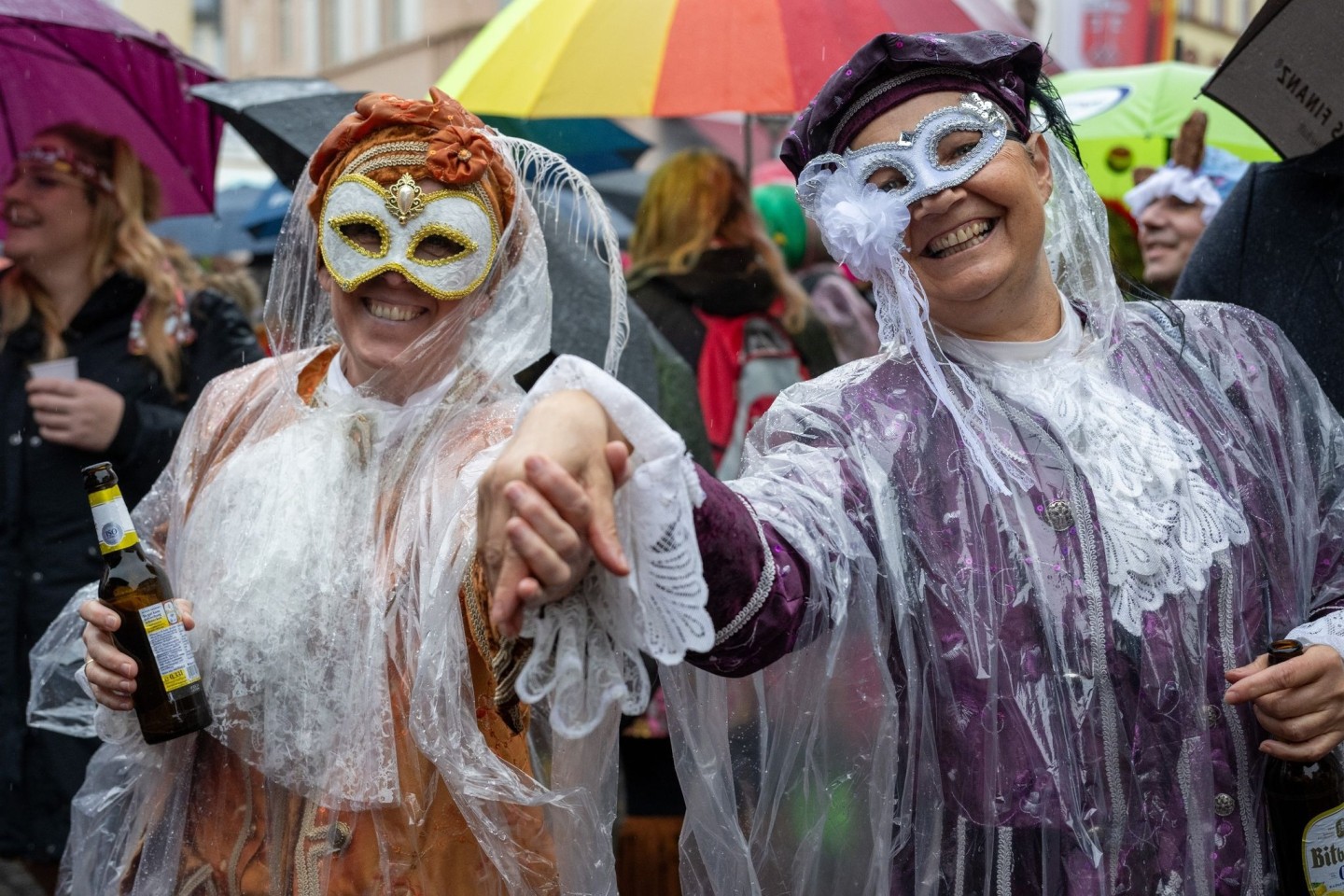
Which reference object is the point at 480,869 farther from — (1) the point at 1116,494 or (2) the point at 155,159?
(2) the point at 155,159

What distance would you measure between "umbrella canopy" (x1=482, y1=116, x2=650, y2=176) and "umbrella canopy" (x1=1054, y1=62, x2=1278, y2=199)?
1.79 m

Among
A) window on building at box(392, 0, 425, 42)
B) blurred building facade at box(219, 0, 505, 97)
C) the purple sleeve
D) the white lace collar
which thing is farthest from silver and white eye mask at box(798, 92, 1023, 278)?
window on building at box(392, 0, 425, 42)

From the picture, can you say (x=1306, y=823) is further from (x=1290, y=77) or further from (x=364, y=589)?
(x=1290, y=77)

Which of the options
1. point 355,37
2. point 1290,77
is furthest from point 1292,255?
point 355,37

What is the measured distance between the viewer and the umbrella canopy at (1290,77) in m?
2.88

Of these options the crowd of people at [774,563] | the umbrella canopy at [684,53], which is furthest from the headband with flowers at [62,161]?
the crowd of people at [774,563]

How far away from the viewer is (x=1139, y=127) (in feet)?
19.4

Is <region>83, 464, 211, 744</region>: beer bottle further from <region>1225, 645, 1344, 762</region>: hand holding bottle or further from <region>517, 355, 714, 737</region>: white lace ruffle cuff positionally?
<region>1225, 645, 1344, 762</region>: hand holding bottle

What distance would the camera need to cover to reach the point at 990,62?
2266 millimetres

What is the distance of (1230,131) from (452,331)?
437cm

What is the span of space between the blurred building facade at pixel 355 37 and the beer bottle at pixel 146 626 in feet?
57.2

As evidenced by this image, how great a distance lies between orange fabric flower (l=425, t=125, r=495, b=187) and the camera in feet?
8.20

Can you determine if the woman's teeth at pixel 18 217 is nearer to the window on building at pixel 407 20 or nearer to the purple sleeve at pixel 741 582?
the purple sleeve at pixel 741 582

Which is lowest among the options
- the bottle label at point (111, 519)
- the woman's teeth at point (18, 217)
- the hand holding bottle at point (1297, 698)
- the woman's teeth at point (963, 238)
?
the bottle label at point (111, 519)
